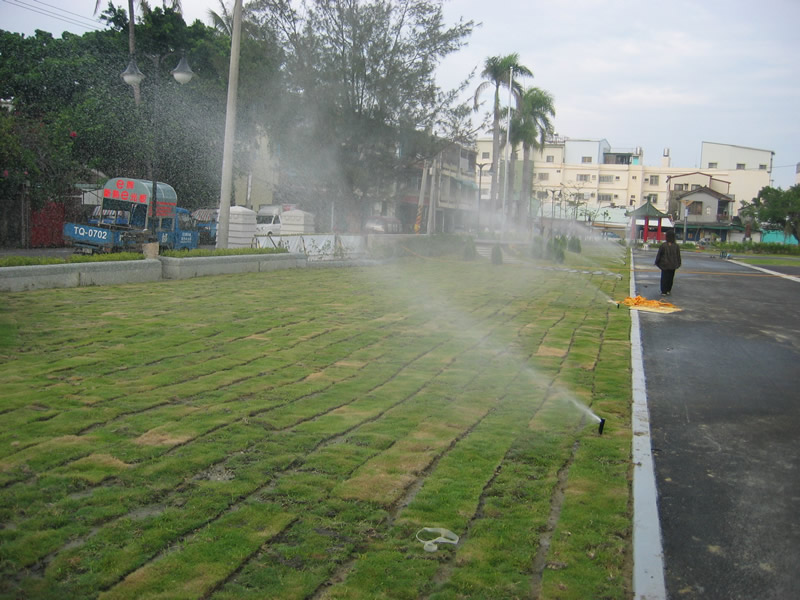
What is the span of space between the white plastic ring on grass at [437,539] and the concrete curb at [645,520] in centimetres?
92

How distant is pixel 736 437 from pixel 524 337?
4590 mm

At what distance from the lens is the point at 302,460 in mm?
4766

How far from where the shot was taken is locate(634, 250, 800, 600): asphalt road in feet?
11.7

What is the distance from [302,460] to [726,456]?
3198 mm

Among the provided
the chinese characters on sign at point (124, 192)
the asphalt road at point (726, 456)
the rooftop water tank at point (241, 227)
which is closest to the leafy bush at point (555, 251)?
the rooftop water tank at point (241, 227)

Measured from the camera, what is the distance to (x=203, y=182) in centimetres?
3456

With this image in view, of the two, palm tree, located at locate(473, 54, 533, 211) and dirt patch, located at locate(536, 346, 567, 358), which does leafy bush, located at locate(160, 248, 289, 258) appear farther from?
palm tree, located at locate(473, 54, 533, 211)

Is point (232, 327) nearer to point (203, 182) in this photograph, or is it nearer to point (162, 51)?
point (203, 182)

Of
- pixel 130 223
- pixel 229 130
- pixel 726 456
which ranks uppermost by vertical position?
pixel 229 130

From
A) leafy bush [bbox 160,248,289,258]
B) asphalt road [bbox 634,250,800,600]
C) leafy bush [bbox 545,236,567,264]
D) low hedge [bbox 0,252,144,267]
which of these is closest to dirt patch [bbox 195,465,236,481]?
asphalt road [bbox 634,250,800,600]

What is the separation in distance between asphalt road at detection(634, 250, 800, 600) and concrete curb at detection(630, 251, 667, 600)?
5 cm

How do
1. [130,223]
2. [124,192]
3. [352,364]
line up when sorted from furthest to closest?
[130,223]
[124,192]
[352,364]

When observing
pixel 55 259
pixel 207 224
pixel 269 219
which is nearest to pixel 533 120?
pixel 269 219

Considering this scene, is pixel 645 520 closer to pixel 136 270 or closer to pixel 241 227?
pixel 136 270
